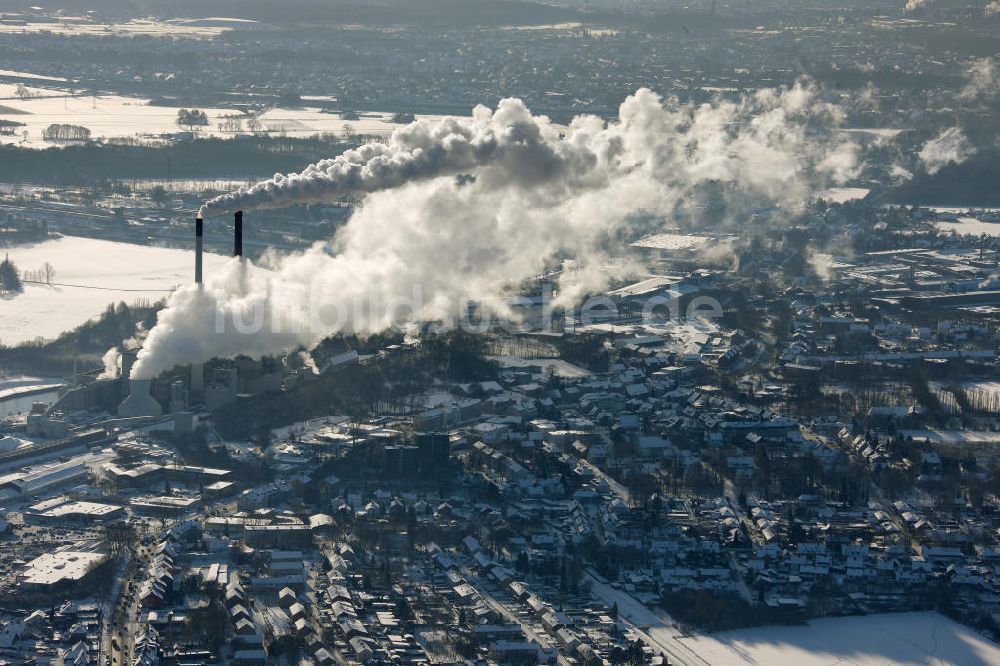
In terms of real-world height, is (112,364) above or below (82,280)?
above

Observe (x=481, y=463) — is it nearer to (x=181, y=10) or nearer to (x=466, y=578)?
(x=466, y=578)

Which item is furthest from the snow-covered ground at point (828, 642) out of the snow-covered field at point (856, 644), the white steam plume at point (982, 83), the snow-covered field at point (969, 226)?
the white steam plume at point (982, 83)

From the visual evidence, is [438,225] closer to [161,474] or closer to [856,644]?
[161,474]

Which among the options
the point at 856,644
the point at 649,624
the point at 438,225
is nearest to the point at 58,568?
the point at 649,624

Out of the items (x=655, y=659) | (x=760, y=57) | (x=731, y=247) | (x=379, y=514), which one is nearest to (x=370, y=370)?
(x=379, y=514)

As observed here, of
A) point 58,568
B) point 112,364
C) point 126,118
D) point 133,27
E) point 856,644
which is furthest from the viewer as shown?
point 133,27

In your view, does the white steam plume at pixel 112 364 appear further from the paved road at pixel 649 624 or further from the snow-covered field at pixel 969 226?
the snow-covered field at pixel 969 226

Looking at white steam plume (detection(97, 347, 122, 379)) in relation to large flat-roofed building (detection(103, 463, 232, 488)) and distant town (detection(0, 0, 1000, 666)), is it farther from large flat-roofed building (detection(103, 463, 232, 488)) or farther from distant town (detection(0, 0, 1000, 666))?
large flat-roofed building (detection(103, 463, 232, 488))
